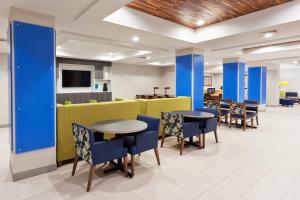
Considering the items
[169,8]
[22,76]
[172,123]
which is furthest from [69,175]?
[169,8]

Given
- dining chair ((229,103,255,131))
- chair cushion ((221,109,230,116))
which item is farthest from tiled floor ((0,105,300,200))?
chair cushion ((221,109,230,116))

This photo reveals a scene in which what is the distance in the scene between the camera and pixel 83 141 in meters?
2.55

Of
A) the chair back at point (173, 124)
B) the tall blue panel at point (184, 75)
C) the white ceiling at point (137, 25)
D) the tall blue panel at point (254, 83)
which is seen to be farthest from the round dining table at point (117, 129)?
the tall blue panel at point (254, 83)

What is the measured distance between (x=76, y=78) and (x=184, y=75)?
15.9ft

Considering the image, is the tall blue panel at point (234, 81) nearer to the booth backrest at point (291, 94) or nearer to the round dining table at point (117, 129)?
the round dining table at point (117, 129)

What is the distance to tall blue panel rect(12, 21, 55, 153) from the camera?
2.75 metres

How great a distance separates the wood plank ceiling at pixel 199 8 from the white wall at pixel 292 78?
14123 millimetres

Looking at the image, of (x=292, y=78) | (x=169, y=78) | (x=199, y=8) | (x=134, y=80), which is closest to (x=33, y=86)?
(x=199, y=8)

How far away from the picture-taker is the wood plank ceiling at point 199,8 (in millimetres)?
3352

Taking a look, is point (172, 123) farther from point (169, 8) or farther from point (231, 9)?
point (231, 9)

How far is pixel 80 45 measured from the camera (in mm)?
6246

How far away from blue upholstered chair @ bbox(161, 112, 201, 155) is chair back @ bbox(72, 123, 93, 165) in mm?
1907

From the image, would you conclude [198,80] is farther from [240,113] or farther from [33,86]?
[33,86]

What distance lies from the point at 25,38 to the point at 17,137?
4.80 feet
